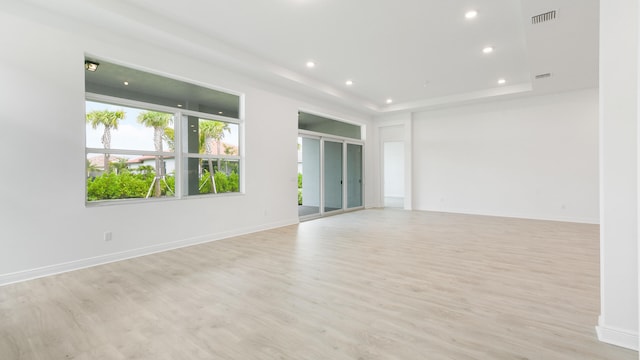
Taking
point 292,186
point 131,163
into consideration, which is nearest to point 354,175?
point 292,186

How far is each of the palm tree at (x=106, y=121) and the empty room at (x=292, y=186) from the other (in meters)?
0.04

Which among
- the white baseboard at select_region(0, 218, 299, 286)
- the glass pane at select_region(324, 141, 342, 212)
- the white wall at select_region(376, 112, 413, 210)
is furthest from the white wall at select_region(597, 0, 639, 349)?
the white wall at select_region(376, 112, 413, 210)

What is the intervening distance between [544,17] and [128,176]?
6014 millimetres

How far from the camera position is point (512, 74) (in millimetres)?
6273

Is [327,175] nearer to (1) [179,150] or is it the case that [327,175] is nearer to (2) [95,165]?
(1) [179,150]

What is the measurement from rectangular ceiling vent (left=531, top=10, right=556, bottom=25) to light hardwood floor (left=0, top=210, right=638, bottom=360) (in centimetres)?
311

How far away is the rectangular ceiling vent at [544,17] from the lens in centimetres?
362

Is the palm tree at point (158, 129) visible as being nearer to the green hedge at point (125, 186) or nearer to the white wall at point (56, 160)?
the green hedge at point (125, 186)

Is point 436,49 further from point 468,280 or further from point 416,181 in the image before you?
point 416,181

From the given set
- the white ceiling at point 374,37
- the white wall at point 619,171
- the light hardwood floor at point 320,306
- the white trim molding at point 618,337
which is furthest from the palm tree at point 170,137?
the white trim molding at point 618,337

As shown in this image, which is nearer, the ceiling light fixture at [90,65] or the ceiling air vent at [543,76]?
the ceiling light fixture at [90,65]

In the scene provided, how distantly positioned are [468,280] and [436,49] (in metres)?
3.77

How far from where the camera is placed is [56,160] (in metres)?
3.54

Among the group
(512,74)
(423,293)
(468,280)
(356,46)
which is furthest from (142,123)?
(512,74)
